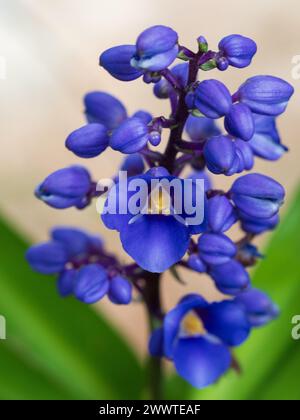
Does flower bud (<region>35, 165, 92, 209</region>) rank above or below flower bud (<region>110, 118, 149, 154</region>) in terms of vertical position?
below

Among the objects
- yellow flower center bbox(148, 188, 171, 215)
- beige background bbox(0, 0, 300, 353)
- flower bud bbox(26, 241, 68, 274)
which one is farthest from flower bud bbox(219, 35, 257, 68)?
beige background bbox(0, 0, 300, 353)

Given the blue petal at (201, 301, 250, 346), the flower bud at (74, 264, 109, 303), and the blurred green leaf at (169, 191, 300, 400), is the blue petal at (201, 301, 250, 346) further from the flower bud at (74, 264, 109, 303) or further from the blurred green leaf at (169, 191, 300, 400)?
the blurred green leaf at (169, 191, 300, 400)

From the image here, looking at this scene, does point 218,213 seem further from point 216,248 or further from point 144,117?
point 144,117

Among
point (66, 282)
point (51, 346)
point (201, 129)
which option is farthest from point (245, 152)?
point (51, 346)

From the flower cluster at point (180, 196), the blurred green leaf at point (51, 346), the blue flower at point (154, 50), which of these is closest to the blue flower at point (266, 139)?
the flower cluster at point (180, 196)

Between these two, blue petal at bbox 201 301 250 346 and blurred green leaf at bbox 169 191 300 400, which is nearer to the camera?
blue petal at bbox 201 301 250 346

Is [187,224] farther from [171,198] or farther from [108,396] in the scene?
[108,396]

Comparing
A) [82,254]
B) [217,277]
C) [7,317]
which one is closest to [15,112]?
[7,317]

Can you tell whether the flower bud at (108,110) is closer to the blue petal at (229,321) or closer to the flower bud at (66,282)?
the flower bud at (66,282)
